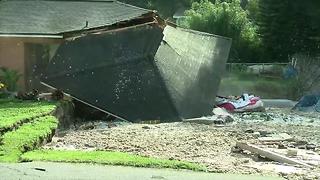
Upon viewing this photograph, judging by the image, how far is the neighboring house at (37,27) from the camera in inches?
930

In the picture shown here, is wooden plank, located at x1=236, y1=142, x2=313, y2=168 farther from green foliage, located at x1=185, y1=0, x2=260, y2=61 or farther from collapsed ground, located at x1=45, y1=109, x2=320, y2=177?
green foliage, located at x1=185, y1=0, x2=260, y2=61

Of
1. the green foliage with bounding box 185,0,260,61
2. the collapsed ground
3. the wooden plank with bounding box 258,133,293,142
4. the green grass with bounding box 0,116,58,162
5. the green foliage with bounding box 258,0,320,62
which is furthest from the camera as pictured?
the green foliage with bounding box 185,0,260,61

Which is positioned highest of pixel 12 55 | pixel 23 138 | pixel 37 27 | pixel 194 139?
pixel 37 27

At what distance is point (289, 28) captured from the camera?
31.7 meters

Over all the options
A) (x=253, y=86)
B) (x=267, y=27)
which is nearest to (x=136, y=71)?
(x=253, y=86)

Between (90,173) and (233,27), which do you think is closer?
(90,173)

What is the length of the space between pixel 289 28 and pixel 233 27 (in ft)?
11.4

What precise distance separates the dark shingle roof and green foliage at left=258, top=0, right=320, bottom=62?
9035 mm

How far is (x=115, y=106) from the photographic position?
17.5 m

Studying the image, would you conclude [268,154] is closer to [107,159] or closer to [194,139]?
[194,139]

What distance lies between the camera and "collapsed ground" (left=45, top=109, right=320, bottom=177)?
11.4m

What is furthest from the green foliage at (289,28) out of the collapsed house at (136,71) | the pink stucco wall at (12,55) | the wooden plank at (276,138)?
the wooden plank at (276,138)

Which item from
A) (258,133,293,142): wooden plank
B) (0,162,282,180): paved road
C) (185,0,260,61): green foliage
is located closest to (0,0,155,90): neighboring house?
(185,0,260,61): green foliage

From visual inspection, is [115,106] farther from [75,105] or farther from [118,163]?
[118,163]
